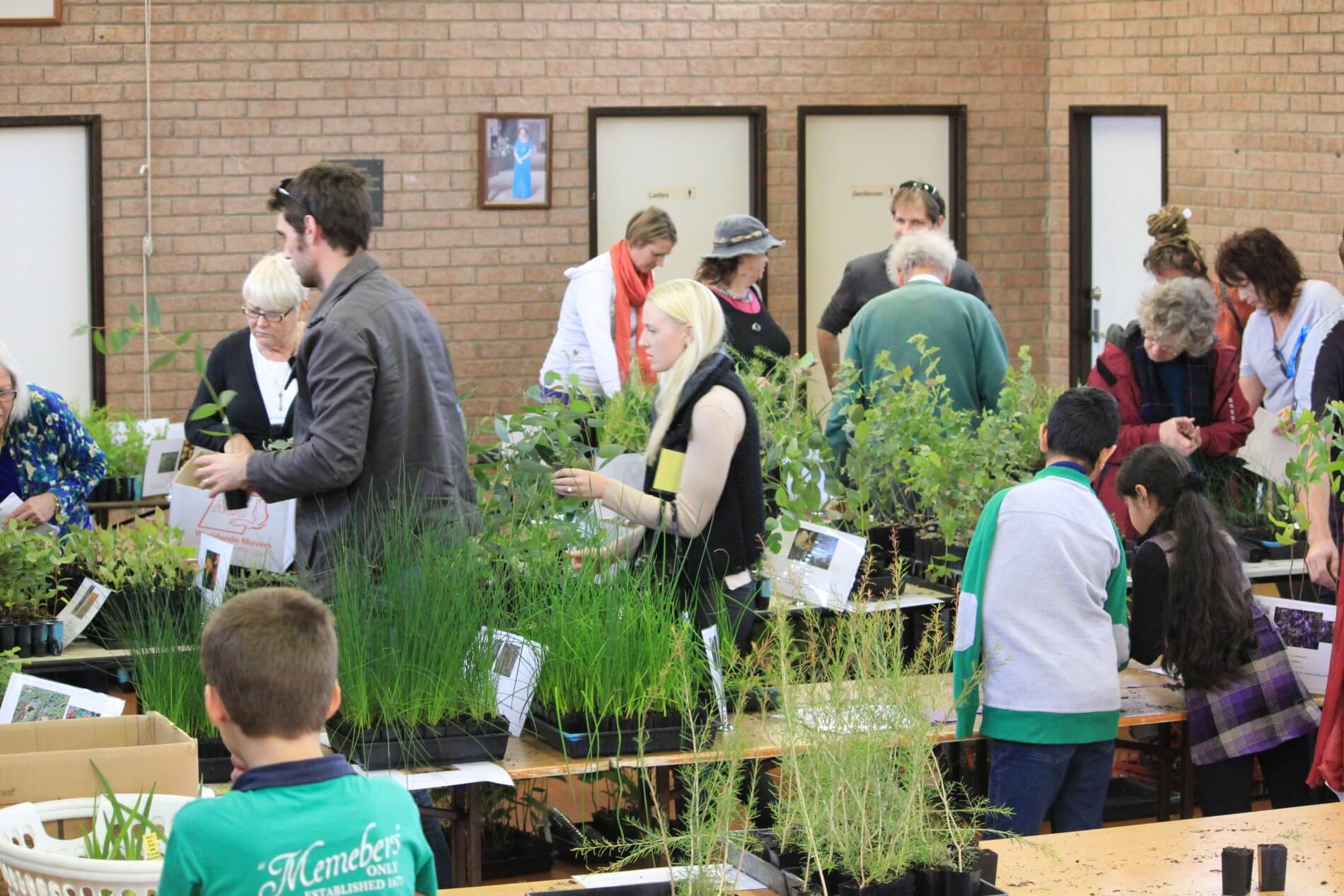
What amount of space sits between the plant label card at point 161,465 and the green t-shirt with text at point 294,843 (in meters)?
3.79

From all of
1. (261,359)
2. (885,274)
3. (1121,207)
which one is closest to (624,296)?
(885,274)

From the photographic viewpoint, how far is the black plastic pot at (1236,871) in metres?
2.56

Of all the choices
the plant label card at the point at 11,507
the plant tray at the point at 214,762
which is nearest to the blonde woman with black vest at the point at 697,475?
the plant tray at the point at 214,762

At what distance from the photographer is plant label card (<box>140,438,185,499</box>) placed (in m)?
5.53

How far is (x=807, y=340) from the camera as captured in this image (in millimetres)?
9648

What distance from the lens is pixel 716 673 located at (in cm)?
329

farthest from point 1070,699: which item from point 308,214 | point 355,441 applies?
point 308,214

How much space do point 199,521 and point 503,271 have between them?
4753mm

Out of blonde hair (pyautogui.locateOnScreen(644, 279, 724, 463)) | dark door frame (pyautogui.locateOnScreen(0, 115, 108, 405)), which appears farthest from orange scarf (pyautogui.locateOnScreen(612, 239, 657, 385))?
dark door frame (pyautogui.locateOnScreen(0, 115, 108, 405))

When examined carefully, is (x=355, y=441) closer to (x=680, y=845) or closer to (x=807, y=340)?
(x=680, y=845)

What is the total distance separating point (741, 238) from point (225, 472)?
3.30 m

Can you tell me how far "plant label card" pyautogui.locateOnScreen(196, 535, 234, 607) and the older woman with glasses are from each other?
41.6 inches

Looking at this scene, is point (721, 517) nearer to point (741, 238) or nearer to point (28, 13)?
point (741, 238)

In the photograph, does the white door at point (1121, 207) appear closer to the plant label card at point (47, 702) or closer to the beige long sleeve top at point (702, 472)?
the beige long sleeve top at point (702, 472)
